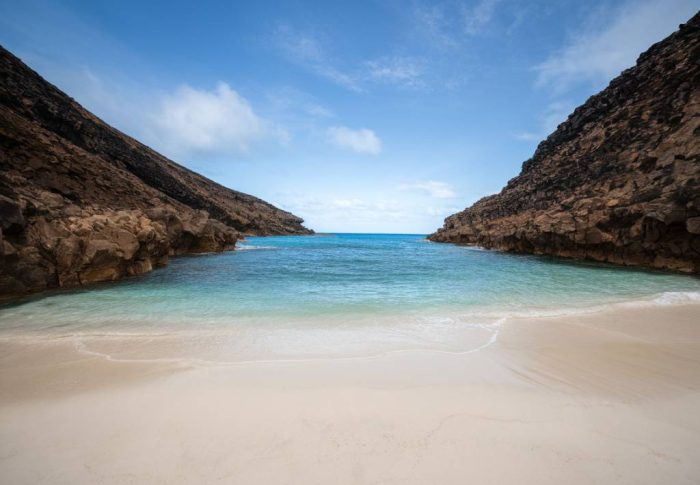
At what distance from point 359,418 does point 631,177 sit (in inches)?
1229

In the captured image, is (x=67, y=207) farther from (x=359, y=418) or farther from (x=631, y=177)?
(x=631, y=177)

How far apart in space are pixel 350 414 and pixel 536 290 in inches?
410

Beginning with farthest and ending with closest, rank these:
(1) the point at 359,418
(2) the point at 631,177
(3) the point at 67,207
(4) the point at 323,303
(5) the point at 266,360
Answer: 1. (2) the point at 631,177
2. (3) the point at 67,207
3. (4) the point at 323,303
4. (5) the point at 266,360
5. (1) the point at 359,418

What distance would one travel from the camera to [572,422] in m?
3.18

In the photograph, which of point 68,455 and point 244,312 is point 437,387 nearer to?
point 68,455

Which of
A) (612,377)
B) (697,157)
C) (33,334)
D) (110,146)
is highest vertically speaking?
(110,146)

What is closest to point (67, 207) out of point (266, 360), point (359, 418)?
point (266, 360)

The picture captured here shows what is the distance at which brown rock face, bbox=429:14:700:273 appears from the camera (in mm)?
16906

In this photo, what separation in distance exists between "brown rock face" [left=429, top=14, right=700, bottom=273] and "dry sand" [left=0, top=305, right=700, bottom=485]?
1706cm

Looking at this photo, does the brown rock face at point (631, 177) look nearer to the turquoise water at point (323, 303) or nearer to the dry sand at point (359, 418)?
the turquoise water at point (323, 303)

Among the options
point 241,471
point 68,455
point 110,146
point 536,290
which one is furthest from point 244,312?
point 110,146

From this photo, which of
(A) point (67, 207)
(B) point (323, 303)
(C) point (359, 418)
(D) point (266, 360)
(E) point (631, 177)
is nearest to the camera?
(C) point (359, 418)

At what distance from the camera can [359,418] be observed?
10.7ft

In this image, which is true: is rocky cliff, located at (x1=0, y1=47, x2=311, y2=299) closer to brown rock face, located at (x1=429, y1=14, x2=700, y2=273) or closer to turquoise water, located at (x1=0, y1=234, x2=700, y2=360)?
turquoise water, located at (x1=0, y1=234, x2=700, y2=360)
